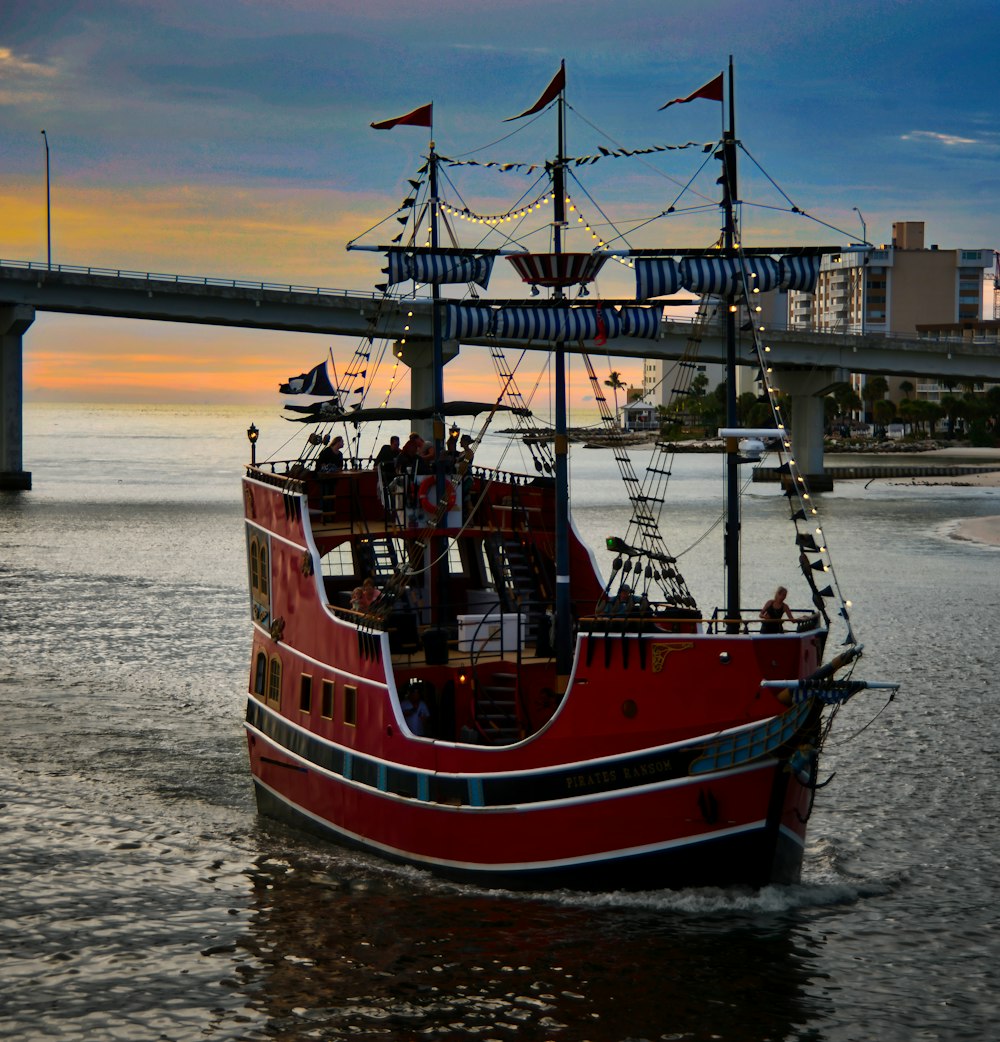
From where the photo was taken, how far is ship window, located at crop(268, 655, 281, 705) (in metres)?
28.2

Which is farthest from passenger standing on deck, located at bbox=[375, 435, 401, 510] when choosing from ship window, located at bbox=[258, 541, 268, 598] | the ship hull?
the ship hull

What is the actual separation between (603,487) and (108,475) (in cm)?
5986

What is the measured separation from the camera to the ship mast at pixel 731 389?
2298cm

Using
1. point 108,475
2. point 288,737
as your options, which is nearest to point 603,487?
point 108,475

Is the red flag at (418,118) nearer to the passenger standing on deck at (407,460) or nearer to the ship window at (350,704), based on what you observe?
the passenger standing on deck at (407,460)

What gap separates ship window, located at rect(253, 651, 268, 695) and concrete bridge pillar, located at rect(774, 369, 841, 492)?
330 feet

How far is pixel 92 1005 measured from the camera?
20281 mm

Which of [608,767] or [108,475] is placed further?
[108,475]

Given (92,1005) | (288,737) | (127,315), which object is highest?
(127,315)

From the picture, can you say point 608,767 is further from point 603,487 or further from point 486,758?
point 603,487

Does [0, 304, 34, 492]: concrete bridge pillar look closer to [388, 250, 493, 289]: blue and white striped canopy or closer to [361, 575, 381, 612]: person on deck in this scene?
[388, 250, 493, 289]: blue and white striped canopy

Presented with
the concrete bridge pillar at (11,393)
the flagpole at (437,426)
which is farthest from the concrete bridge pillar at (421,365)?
the flagpole at (437,426)

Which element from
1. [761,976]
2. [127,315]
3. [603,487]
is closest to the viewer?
[761,976]

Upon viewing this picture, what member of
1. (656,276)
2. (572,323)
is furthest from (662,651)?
(656,276)
